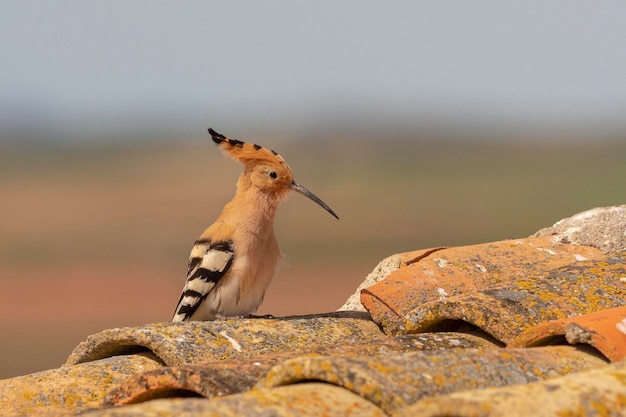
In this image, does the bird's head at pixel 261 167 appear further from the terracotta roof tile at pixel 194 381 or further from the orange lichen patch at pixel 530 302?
the terracotta roof tile at pixel 194 381

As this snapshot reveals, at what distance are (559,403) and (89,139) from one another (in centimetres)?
→ 8510

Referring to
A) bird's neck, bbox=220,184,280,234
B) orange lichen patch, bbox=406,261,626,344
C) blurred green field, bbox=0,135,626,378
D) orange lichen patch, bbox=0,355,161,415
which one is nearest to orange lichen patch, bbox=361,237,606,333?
orange lichen patch, bbox=406,261,626,344

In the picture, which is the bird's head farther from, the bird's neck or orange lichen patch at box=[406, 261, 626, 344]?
orange lichen patch at box=[406, 261, 626, 344]

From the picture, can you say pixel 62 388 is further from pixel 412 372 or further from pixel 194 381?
pixel 412 372

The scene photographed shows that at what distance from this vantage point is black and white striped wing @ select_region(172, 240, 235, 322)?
604 cm

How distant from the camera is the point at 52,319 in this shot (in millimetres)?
29406

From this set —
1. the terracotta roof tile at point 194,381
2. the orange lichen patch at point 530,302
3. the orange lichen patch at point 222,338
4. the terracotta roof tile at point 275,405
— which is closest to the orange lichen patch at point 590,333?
the orange lichen patch at point 530,302

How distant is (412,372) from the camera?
2797mm

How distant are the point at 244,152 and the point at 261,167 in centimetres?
13

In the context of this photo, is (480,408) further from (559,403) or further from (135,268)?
(135,268)

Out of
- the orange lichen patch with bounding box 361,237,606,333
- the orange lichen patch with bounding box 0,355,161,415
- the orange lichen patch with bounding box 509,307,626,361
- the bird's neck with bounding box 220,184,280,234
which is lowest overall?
the orange lichen patch with bounding box 0,355,161,415

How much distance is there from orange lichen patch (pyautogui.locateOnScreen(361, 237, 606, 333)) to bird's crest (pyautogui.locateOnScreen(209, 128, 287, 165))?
957mm

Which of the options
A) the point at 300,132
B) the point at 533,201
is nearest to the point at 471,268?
the point at 533,201

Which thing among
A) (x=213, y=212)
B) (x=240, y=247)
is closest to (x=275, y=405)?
(x=240, y=247)
